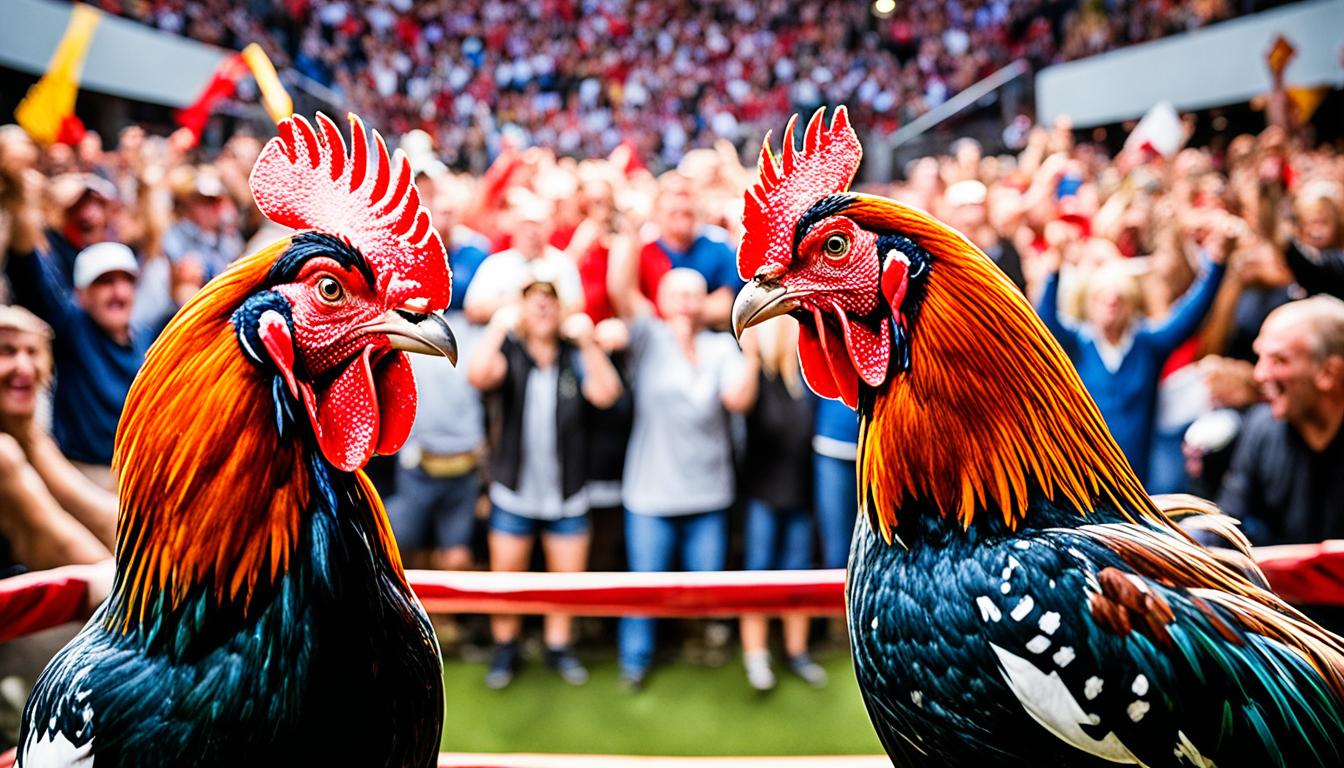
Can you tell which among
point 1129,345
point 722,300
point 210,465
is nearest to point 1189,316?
point 1129,345

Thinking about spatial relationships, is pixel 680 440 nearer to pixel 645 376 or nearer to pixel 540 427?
pixel 645 376

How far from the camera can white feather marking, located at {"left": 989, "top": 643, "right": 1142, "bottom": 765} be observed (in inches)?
46.0

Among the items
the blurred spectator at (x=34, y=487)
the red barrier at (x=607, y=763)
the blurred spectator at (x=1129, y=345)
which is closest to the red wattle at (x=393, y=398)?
the red barrier at (x=607, y=763)

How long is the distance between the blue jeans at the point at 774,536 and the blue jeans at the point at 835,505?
0.10 meters

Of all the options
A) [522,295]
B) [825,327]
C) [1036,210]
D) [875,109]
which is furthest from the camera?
[875,109]

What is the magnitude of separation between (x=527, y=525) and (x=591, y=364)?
0.79 m

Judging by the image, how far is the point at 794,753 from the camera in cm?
333

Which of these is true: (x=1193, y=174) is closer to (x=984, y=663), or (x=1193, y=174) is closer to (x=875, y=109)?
(x=984, y=663)

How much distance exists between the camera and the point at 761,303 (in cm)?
142

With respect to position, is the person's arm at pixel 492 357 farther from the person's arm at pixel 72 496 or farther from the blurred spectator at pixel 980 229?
the blurred spectator at pixel 980 229

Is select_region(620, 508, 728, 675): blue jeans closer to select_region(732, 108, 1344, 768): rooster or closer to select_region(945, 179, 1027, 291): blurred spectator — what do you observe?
select_region(945, 179, 1027, 291): blurred spectator

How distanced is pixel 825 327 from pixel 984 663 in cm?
55

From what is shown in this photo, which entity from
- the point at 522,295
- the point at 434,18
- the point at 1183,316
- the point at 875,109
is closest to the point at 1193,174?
the point at 1183,316

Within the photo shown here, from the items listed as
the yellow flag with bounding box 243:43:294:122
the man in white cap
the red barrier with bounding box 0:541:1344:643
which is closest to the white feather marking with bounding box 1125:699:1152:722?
the red barrier with bounding box 0:541:1344:643
